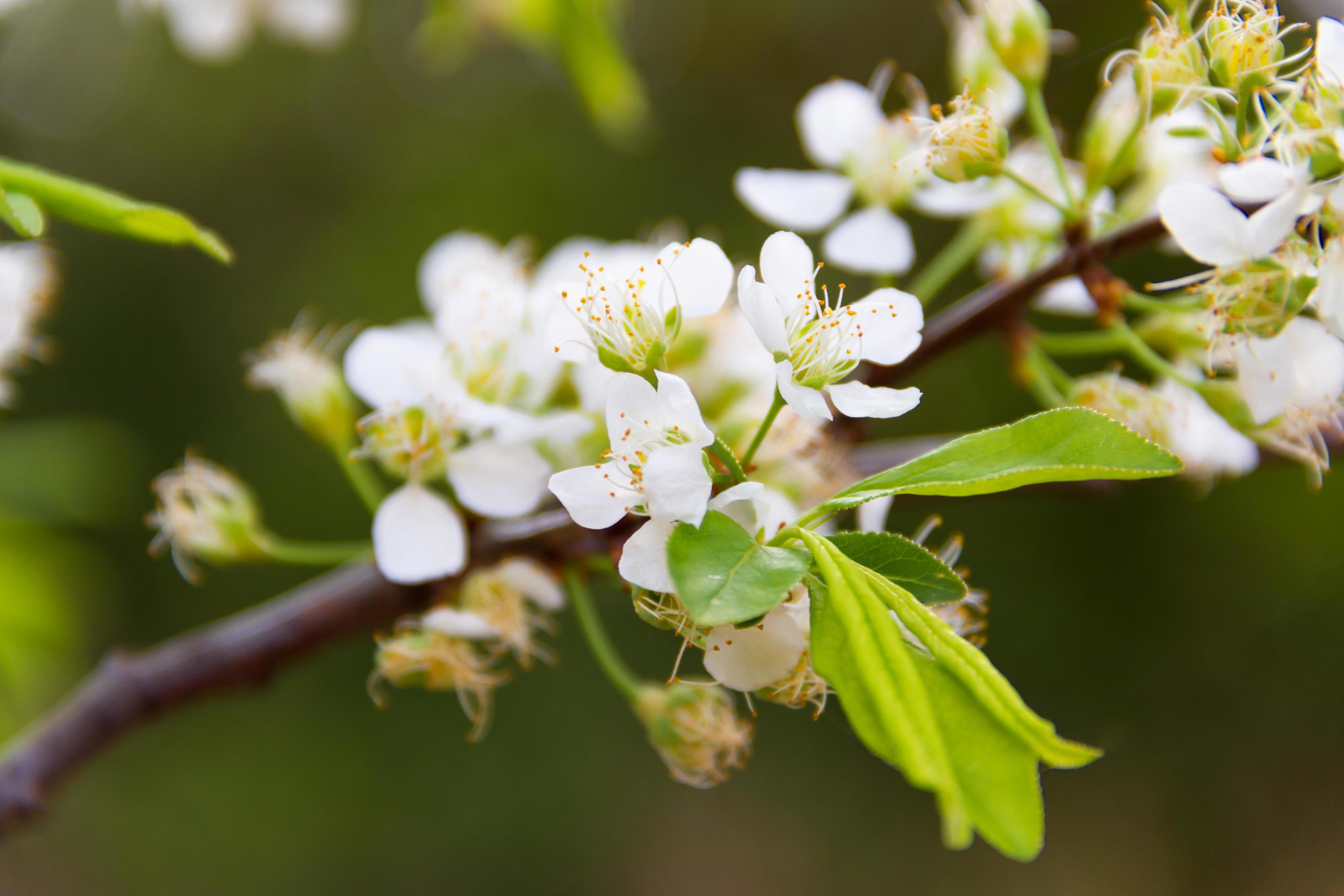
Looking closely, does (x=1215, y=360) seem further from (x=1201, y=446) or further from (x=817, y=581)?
(x=817, y=581)

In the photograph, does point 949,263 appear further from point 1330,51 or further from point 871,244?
point 1330,51

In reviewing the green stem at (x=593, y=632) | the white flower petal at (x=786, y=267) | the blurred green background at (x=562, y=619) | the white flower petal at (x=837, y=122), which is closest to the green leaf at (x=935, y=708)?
the white flower petal at (x=786, y=267)

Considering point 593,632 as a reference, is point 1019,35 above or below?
above

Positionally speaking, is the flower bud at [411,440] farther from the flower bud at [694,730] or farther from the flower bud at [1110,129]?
the flower bud at [1110,129]

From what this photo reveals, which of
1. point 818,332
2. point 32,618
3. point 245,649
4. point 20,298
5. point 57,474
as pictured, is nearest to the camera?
point 818,332

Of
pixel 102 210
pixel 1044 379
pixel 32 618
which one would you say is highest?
pixel 102 210

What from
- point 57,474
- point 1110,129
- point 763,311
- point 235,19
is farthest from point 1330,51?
point 57,474
